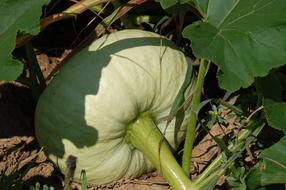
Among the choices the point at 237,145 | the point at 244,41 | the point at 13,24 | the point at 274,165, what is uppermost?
the point at 13,24

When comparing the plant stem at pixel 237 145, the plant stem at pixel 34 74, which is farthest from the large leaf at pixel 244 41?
the plant stem at pixel 34 74

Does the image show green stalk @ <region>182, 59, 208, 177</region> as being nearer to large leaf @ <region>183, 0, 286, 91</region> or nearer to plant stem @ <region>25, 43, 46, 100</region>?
large leaf @ <region>183, 0, 286, 91</region>

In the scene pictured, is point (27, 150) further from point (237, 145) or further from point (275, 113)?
point (275, 113)

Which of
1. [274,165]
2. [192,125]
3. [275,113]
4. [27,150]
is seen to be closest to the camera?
[274,165]

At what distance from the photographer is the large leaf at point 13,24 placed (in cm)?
203

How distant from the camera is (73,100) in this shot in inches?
95.0

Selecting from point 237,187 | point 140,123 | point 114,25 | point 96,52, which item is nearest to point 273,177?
point 237,187

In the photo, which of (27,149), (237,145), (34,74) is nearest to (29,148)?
(27,149)

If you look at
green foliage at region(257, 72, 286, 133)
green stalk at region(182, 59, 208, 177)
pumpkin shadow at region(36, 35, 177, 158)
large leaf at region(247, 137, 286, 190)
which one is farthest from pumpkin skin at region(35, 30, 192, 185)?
large leaf at region(247, 137, 286, 190)

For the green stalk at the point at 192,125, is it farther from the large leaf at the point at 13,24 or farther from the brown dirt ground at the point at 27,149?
the large leaf at the point at 13,24

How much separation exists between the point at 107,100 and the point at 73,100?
110 mm

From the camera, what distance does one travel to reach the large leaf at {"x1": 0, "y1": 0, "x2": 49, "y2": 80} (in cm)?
203

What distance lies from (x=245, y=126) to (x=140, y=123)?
1.13 ft

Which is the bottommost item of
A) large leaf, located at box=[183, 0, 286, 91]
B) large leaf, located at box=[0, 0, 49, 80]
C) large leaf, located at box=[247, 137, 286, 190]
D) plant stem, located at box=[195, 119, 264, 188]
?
plant stem, located at box=[195, 119, 264, 188]
